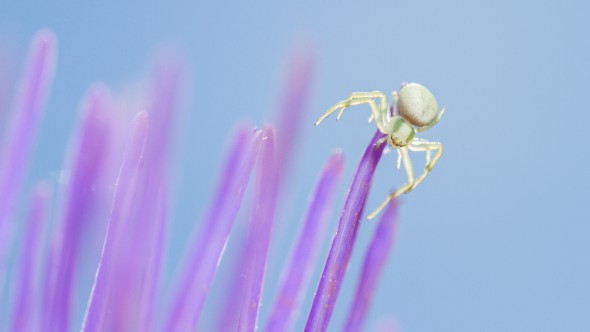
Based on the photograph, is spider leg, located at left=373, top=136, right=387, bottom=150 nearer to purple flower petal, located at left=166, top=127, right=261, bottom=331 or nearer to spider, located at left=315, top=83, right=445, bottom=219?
spider, located at left=315, top=83, right=445, bottom=219

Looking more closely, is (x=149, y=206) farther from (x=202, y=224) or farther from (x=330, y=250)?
(x=330, y=250)

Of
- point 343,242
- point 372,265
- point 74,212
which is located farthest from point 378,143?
point 74,212

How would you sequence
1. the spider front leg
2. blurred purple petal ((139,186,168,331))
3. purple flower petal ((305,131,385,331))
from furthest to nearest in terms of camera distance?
1. the spider front leg
2. blurred purple petal ((139,186,168,331))
3. purple flower petal ((305,131,385,331))

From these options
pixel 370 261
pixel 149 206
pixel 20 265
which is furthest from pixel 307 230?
pixel 20 265

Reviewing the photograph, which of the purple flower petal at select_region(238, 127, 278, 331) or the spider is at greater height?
the spider

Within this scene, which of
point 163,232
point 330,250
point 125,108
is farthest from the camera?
point 125,108

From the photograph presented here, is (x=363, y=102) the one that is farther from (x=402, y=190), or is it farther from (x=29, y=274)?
(x=29, y=274)

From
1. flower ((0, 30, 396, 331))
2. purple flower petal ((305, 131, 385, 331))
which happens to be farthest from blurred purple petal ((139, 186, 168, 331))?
purple flower petal ((305, 131, 385, 331))

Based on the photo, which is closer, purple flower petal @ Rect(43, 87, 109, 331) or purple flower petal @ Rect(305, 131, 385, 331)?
purple flower petal @ Rect(305, 131, 385, 331)
